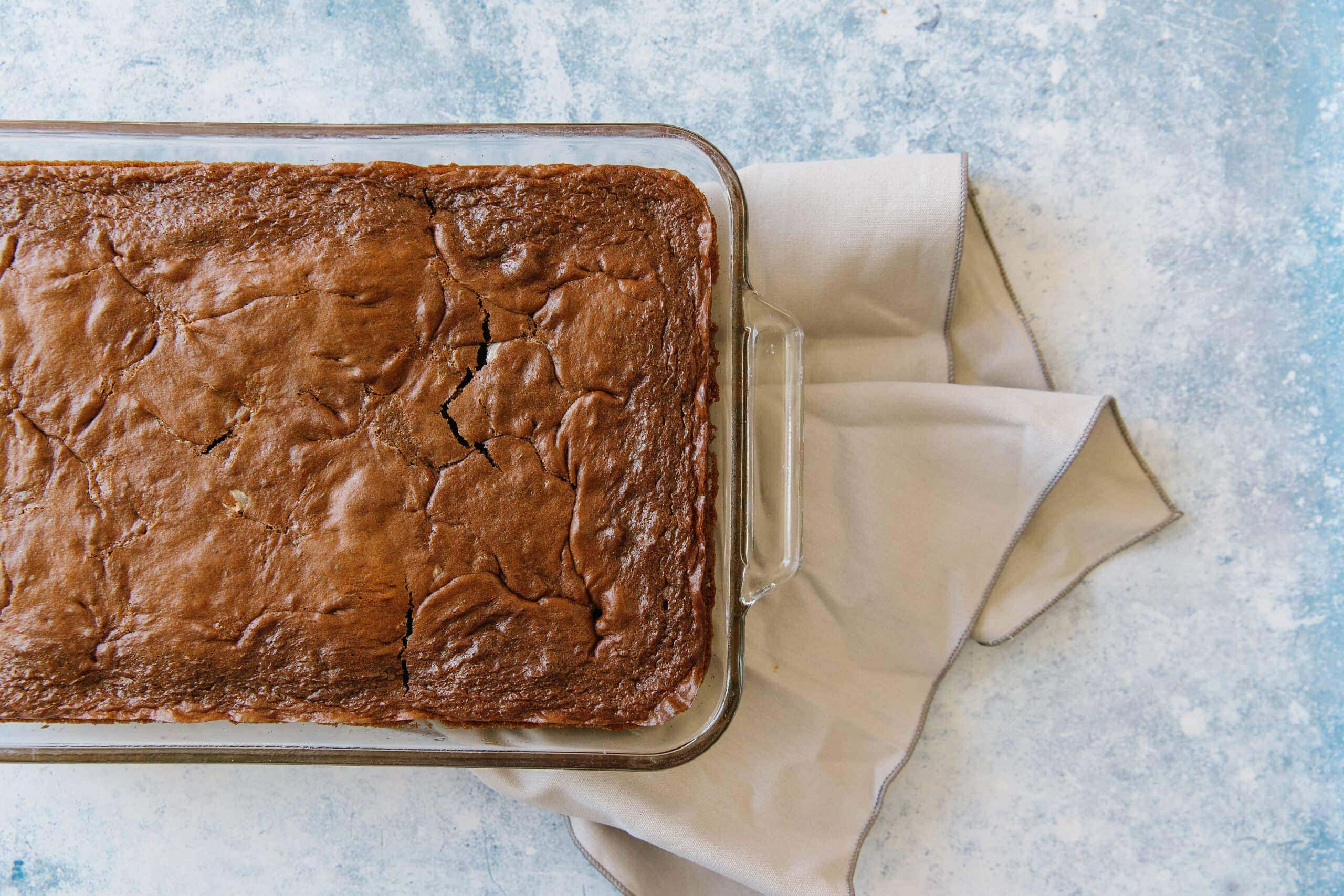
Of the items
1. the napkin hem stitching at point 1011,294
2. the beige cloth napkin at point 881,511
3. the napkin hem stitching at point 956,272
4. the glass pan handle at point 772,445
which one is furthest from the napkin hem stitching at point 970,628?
the glass pan handle at point 772,445

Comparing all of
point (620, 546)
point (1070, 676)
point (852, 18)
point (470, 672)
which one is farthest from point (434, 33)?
point (1070, 676)

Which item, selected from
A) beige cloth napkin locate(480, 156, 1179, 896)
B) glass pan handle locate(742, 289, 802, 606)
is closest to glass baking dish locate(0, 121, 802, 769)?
glass pan handle locate(742, 289, 802, 606)

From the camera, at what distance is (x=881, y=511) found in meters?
1.68

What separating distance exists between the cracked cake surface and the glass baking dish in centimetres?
7

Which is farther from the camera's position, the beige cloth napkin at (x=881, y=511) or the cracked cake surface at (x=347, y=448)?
the beige cloth napkin at (x=881, y=511)

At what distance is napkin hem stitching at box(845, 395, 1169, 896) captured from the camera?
1621mm

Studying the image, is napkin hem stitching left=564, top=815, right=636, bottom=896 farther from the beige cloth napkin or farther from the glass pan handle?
the glass pan handle

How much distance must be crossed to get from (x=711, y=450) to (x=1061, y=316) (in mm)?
875

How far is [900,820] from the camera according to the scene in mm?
1729

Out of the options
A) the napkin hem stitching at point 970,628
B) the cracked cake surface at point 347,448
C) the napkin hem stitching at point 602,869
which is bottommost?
the napkin hem stitching at point 602,869

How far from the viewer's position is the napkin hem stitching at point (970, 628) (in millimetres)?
1621

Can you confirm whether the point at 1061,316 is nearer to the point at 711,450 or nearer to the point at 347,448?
the point at 711,450

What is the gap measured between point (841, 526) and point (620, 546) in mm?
544

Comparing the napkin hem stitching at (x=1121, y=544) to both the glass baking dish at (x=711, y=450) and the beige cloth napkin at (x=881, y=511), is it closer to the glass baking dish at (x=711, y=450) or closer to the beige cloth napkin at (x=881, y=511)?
the beige cloth napkin at (x=881, y=511)
